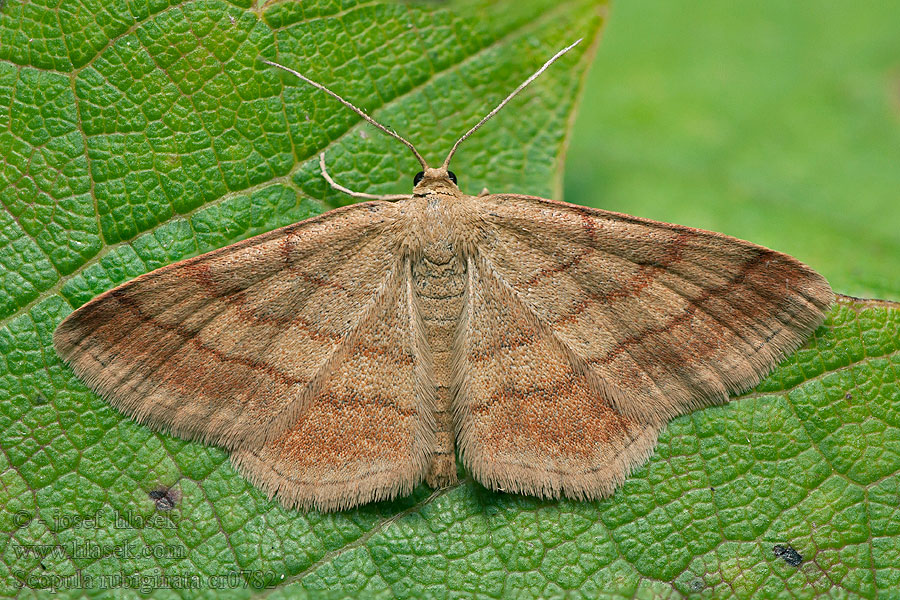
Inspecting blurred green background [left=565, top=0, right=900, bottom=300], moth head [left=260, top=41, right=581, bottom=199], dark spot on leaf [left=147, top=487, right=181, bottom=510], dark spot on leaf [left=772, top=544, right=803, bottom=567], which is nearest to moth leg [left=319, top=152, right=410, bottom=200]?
moth head [left=260, top=41, right=581, bottom=199]

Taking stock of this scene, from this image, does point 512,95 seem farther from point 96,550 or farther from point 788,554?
point 96,550

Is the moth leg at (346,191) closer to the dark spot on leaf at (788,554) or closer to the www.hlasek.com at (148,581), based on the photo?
the www.hlasek.com at (148,581)

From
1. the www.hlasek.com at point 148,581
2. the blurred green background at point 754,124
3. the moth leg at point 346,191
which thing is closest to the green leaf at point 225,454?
the www.hlasek.com at point 148,581

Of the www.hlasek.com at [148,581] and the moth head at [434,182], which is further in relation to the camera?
the moth head at [434,182]

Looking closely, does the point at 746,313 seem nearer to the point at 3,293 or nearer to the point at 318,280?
the point at 318,280

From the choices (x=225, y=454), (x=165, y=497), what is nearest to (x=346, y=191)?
(x=225, y=454)
